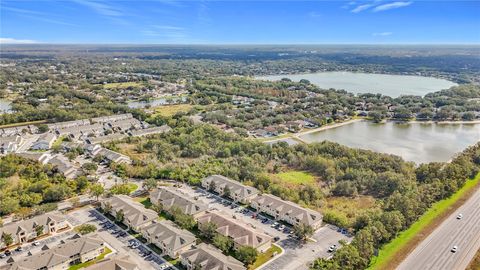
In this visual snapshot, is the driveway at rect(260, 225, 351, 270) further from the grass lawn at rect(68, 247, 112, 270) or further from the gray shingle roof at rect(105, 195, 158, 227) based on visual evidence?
the grass lawn at rect(68, 247, 112, 270)

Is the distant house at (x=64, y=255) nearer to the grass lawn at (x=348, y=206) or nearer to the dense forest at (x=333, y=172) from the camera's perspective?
the dense forest at (x=333, y=172)

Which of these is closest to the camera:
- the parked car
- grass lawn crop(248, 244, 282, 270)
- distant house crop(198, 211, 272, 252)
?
grass lawn crop(248, 244, 282, 270)

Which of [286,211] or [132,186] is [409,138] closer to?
[286,211]

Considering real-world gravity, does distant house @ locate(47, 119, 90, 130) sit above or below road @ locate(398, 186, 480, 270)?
above

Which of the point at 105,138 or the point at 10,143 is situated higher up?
the point at 10,143

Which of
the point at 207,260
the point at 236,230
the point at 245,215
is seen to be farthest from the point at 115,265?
the point at 245,215

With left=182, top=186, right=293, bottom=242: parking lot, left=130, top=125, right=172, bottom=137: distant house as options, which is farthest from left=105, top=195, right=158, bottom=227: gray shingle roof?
left=130, top=125, right=172, bottom=137: distant house
